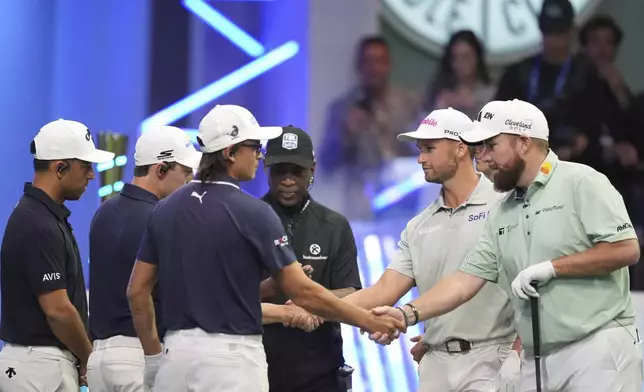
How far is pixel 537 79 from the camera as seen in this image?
29.1 feet

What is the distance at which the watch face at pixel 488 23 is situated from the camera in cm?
900

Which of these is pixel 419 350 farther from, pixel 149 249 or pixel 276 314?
pixel 149 249

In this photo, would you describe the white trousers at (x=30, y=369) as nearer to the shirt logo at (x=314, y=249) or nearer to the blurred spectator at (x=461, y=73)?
the shirt logo at (x=314, y=249)

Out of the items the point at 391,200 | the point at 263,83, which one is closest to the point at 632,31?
the point at 391,200

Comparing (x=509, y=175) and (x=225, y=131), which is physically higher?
(x=225, y=131)

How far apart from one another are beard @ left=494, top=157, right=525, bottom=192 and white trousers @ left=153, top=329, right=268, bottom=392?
3.87 feet

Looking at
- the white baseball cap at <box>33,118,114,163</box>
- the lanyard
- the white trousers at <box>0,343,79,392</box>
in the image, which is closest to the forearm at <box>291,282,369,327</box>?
the white trousers at <box>0,343,79,392</box>

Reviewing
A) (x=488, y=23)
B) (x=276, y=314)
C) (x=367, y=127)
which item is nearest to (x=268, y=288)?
(x=276, y=314)

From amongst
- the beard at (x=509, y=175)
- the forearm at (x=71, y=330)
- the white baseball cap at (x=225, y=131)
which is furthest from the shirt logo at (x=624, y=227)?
the forearm at (x=71, y=330)

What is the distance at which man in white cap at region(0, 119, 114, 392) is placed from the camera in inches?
168

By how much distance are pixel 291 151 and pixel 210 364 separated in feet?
4.76

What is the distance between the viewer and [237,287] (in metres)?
3.71

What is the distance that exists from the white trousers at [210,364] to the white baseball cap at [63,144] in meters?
1.10

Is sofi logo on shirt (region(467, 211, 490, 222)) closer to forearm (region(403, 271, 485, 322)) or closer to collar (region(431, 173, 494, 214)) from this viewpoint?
collar (region(431, 173, 494, 214))
